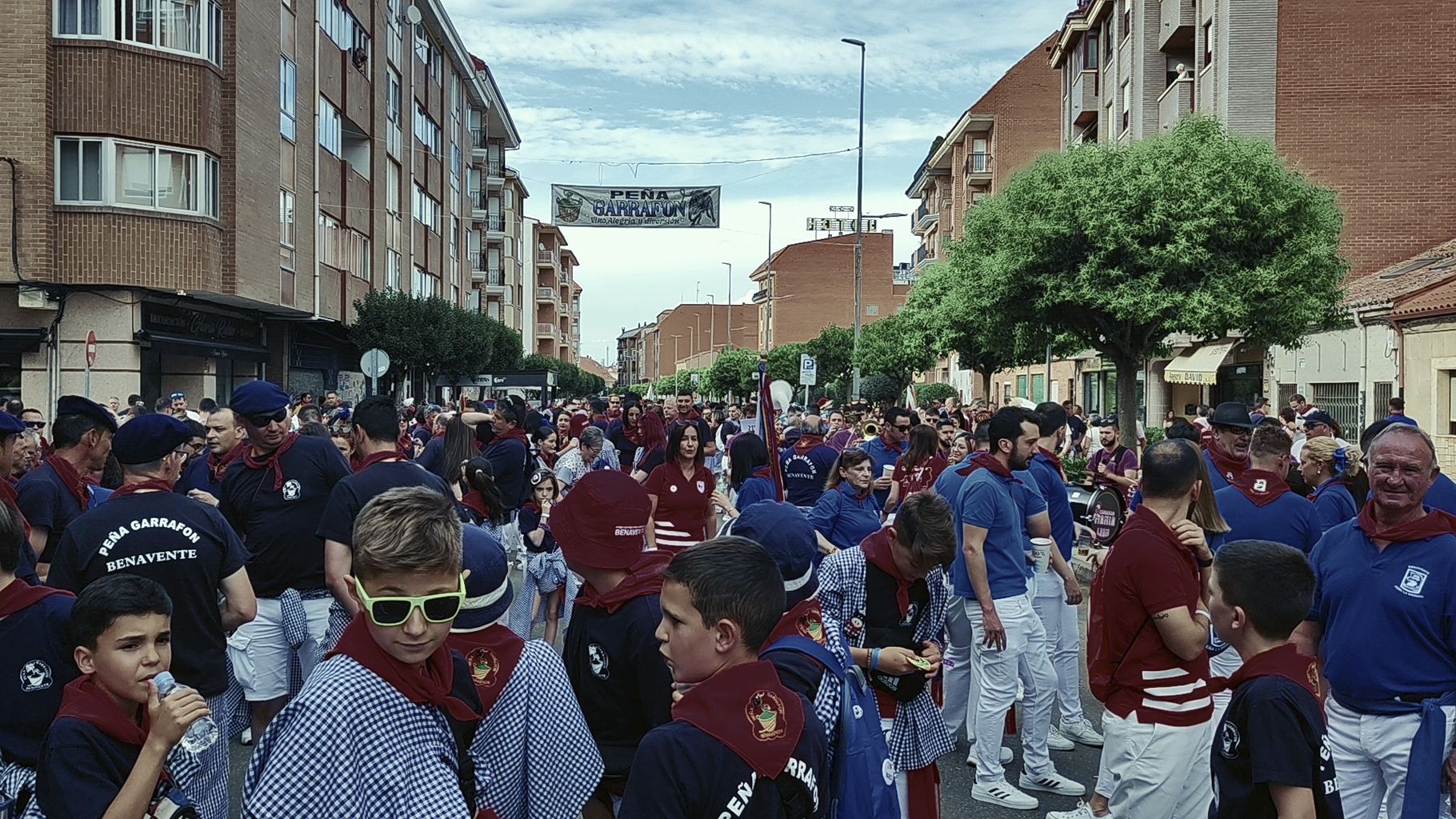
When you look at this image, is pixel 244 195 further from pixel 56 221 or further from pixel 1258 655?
pixel 1258 655

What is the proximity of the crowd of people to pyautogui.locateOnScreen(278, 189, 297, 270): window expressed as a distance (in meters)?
19.3

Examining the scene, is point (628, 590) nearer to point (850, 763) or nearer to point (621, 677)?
point (621, 677)

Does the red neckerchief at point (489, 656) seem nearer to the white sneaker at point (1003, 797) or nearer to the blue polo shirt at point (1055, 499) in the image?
the white sneaker at point (1003, 797)

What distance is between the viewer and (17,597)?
3637 mm

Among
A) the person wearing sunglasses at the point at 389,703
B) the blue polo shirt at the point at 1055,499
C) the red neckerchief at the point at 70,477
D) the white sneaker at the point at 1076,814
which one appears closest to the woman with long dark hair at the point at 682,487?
the blue polo shirt at the point at 1055,499

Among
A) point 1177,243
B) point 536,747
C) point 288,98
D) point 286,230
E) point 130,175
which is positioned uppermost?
point 288,98

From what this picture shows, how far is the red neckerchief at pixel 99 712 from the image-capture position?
3199 millimetres

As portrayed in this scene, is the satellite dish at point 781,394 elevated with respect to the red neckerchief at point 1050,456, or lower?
elevated

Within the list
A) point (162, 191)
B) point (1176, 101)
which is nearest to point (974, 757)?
point (162, 191)

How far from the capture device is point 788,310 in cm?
10412

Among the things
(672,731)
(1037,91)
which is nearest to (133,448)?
(672,731)

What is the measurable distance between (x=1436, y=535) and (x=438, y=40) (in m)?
47.3

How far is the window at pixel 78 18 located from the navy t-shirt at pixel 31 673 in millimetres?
20425

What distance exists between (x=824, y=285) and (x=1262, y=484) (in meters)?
97.9
